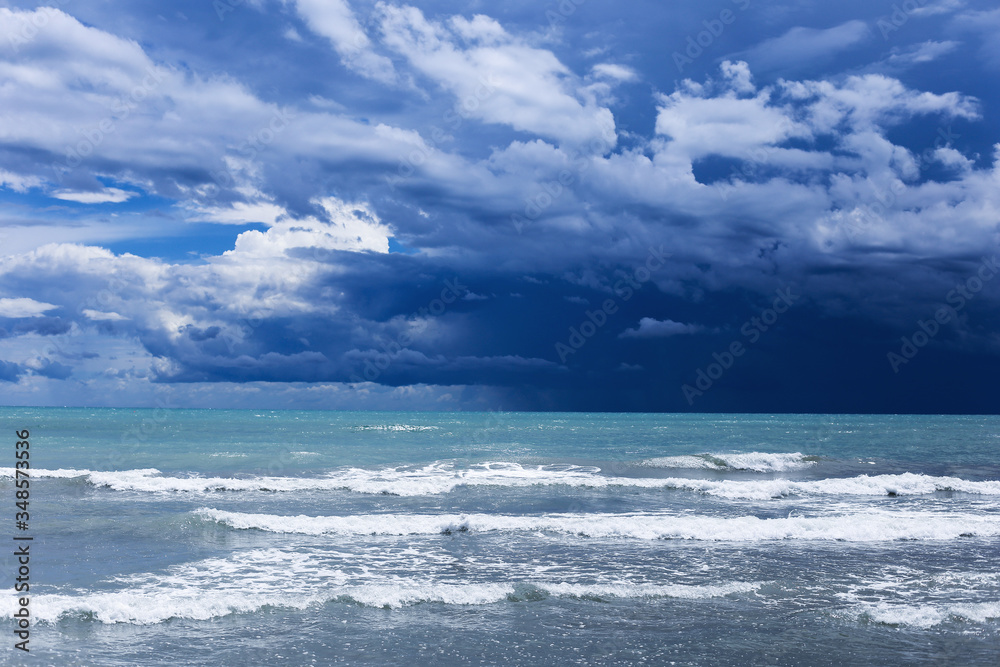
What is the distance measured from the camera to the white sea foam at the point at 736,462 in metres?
37.4

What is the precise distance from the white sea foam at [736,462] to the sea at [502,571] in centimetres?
799

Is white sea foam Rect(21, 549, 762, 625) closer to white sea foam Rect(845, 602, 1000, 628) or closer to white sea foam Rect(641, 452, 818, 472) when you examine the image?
white sea foam Rect(845, 602, 1000, 628)

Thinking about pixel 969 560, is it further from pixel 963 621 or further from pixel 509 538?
pixel 509 538

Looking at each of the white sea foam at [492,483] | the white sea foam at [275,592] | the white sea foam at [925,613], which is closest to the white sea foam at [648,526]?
the white sea foam at [275,592]

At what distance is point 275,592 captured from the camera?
12570mm

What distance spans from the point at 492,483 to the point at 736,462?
18.2 m

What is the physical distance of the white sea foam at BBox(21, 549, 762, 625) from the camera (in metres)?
11.3

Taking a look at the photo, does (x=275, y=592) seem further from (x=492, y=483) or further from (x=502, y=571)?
(x=492, y=483)

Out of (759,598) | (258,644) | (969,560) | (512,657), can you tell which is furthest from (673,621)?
(969,560)

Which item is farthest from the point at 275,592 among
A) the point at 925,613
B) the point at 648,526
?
the point at 925,613

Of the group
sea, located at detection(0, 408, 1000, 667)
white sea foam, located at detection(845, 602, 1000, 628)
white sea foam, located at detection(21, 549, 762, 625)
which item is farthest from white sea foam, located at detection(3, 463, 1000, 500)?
white sea foam, located at detection(845, 602, 1000, 628)

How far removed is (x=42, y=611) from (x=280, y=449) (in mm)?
38522

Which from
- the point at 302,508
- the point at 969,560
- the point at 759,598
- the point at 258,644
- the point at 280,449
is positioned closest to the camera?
the point at 258,644

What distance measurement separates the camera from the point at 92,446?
4841 cm
